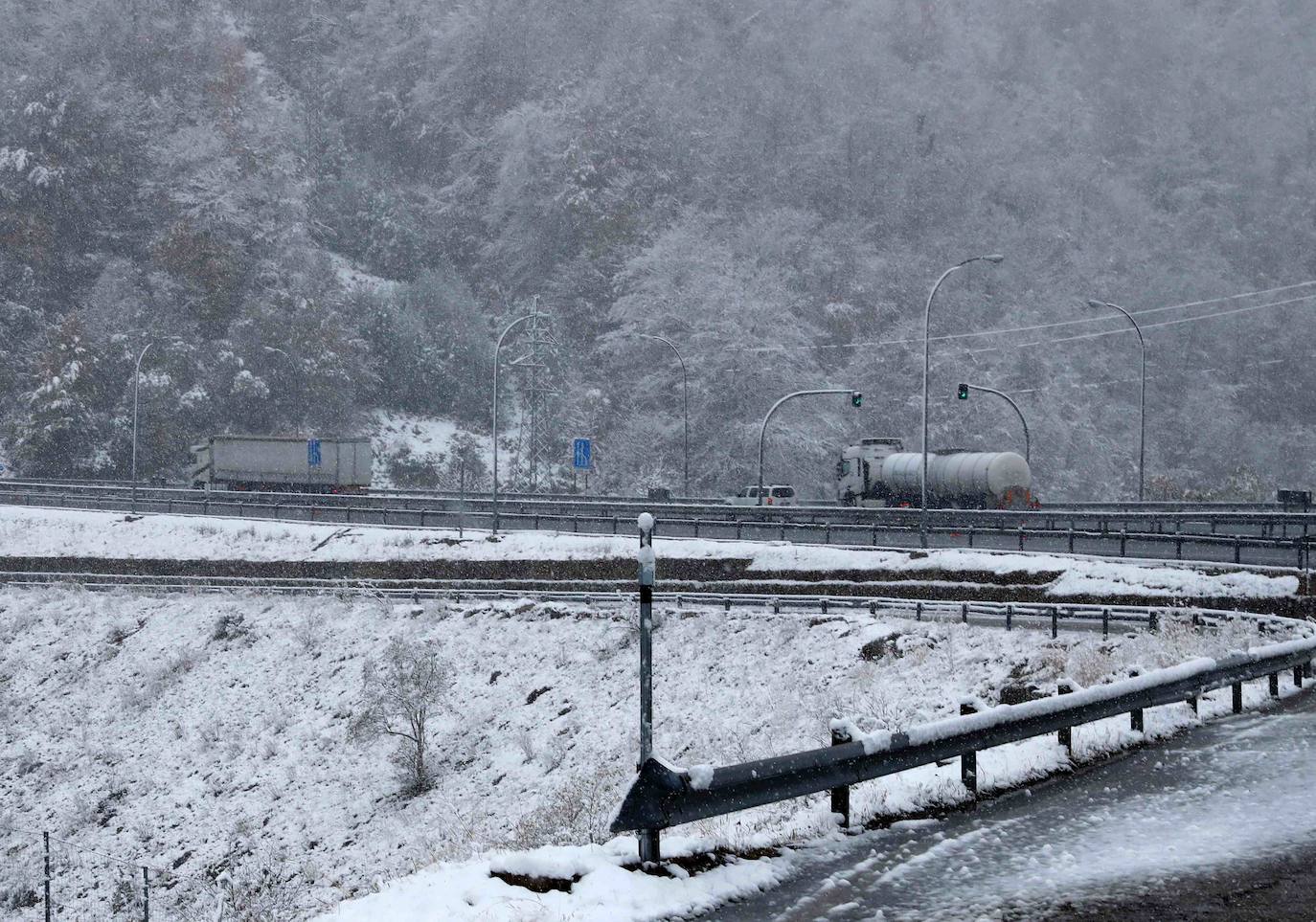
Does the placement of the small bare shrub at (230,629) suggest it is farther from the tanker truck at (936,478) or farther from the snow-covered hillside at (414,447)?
the snow-covered hillside at (414,447)

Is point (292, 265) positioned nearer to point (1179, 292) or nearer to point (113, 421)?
point (113, 421)

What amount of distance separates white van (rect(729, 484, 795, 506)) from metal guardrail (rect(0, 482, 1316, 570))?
6069mm

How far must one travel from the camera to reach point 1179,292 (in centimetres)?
9462

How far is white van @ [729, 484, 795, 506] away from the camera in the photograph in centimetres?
5244

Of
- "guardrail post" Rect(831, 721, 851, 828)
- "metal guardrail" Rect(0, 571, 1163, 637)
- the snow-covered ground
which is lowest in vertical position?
the snow-covered ground

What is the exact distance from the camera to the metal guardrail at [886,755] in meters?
7.68

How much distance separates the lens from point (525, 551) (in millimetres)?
41375

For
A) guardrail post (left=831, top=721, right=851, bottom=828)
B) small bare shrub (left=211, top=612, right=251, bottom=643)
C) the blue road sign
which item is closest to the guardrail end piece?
guardrail post (left=831, top=721, right=851, bottom=828)

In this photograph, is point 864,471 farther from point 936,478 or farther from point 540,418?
point 540,418

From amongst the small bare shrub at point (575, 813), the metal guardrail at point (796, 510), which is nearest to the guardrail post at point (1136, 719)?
the small bare shrub at point (575, 813)

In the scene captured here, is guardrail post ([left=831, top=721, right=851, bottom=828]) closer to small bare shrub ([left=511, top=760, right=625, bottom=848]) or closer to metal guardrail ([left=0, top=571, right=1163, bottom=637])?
small bare shrub ([left=511, top=760, right=625, bottom=848])

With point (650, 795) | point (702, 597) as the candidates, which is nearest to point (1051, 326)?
point (702, 597)

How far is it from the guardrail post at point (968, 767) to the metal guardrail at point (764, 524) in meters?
21.1

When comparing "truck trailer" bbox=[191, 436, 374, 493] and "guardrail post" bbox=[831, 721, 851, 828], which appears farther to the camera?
"truck trailer" bbox=[191, 436, 374, 493]
